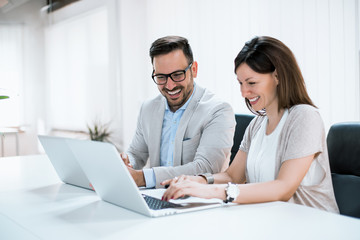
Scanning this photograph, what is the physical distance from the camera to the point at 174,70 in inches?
88.4

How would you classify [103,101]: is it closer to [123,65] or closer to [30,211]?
[123,65]

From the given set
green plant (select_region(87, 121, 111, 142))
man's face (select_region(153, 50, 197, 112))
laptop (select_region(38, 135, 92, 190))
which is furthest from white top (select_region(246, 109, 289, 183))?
green plant (select_region(87, 121, 111, 142))

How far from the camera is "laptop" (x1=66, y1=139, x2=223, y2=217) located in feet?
3.93

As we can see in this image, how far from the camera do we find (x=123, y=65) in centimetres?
527

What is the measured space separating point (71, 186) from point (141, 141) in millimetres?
791

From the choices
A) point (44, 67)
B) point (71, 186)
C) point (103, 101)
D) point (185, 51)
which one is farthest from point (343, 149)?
point (44, 67)

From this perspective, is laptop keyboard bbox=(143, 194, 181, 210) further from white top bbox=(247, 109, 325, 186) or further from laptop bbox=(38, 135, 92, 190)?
white top bbox=(247, 109, 325, 186)

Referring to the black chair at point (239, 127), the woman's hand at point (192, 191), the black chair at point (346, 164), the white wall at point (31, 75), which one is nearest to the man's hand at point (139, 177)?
the woman's hand at point (192, 191)

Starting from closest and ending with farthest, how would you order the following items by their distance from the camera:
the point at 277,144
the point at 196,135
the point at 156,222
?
the point at 156,222 → the point at 277,144 → the point at 196,135

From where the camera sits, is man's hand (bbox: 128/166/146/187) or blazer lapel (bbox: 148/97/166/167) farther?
blazer lapel (bbox: 148/97/166/167)

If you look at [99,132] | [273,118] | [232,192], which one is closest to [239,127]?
[273,118]

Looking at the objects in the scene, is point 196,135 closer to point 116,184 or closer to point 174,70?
point 174,70

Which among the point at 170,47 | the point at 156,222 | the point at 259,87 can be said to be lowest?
the point at 156,222

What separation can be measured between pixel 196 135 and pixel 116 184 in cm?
97
